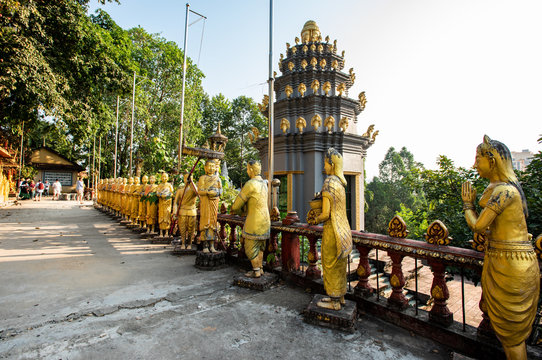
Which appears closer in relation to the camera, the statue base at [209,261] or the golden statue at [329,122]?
the statue base at [209,261]

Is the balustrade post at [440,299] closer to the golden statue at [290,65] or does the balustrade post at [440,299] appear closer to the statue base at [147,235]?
the statue base at [147,235]

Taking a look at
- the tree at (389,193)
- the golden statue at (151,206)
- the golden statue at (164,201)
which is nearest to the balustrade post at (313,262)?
the golden statue at (164,201)

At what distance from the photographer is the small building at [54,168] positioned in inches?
1148

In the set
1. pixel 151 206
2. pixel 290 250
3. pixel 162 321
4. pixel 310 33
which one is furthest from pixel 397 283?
pixel 310 33

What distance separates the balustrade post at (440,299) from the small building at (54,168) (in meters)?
36.8

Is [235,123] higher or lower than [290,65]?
higher

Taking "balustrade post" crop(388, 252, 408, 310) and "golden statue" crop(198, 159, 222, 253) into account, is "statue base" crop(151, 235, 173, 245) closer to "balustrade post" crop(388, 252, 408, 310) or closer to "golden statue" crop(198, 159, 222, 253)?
"golden statue" crop(198, 159, 222, 253)

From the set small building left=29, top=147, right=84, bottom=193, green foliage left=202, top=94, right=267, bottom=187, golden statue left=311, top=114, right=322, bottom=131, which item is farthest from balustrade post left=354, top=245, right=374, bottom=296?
small building left=29, top=147, right=84, bottom=193

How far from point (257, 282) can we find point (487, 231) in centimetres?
263

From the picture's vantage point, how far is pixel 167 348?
2299 millimetres

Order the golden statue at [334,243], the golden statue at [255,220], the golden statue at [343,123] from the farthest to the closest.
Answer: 1. the golden statue at [343,123]
2. the golden statue at [255,220]
3. the golden statue at [334,243]

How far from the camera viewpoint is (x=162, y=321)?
2750 mm

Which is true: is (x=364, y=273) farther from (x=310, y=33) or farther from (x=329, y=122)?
(x=310, y=33)

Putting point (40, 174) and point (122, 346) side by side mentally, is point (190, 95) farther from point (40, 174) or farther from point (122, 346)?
point (122, 346)
